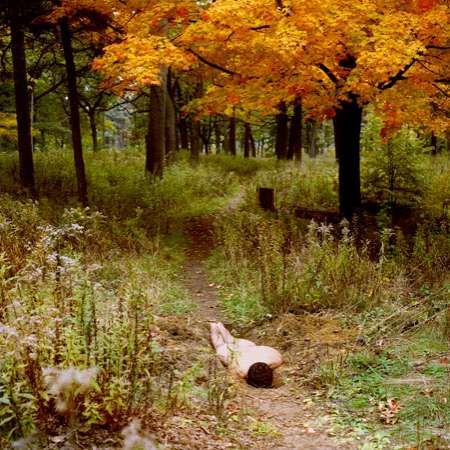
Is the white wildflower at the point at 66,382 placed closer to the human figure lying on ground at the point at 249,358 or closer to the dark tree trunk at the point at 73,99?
the human figure lying on ground at the point at 249,358

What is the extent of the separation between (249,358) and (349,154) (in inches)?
303

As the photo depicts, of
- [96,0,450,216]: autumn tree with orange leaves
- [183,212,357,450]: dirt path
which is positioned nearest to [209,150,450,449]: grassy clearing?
[183,212,357,450]: dirt path

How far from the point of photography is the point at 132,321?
16.2 ft

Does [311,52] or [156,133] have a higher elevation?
[311,52]

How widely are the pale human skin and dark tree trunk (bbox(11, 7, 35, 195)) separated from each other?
722 cm

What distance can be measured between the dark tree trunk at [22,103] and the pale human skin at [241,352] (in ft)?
23.7

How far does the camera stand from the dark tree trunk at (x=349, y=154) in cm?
1277

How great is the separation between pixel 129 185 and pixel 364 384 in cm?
1063

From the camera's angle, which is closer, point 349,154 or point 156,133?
point 349,154

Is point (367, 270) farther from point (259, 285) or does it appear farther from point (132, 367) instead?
point (132, 367)

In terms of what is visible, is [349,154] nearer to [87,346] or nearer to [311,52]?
[311,52]

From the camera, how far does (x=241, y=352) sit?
621cm

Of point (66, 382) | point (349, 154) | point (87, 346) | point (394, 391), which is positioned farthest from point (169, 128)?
point (66, 382)

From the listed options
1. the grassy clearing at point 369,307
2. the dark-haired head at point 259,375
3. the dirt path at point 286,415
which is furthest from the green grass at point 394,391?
the dark-haired head at point 259,375
